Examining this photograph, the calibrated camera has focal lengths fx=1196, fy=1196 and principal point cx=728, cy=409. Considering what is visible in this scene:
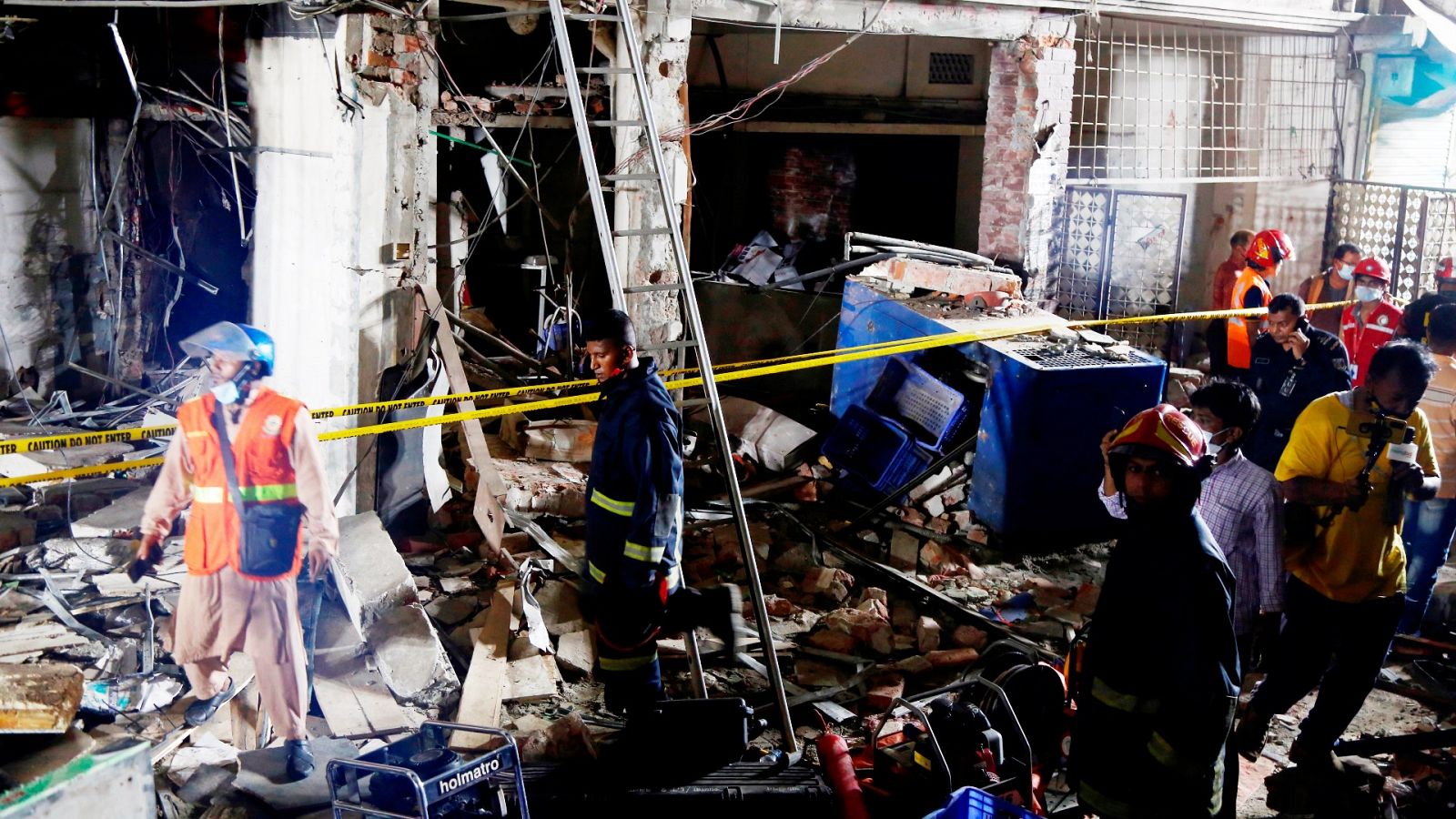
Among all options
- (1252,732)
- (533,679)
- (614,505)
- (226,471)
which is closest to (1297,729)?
(1252,732)

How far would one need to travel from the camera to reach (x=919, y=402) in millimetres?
8820

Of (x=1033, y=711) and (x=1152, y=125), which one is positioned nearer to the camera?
(x=1033, y=711)

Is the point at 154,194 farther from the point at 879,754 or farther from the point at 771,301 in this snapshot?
the point at 879,754

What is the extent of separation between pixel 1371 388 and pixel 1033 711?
2.02 meters

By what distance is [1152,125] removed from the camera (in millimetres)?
12875

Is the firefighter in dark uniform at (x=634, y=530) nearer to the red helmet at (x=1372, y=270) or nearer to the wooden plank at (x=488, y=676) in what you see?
the wooden plank at (x=488, y=676)

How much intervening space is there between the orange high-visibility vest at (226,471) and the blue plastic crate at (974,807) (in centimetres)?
276

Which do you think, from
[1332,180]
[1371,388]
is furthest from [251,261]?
[1332,180]

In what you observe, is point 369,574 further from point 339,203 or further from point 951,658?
point 951,658

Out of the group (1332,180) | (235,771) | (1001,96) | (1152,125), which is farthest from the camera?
(1332,180)

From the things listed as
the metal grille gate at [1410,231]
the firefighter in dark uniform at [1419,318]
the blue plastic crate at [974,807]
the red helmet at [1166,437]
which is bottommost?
the blue plastic crate at [974,807]

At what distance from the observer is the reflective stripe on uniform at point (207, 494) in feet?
15.1

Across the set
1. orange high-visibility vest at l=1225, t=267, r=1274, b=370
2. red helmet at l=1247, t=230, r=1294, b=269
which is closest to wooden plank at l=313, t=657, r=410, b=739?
orange high-visibility vest at l=1225, t=267, r=1274, b=370

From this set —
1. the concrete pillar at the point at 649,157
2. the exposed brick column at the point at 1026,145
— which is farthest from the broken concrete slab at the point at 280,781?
the exposed brick column at the point at 1026,145
